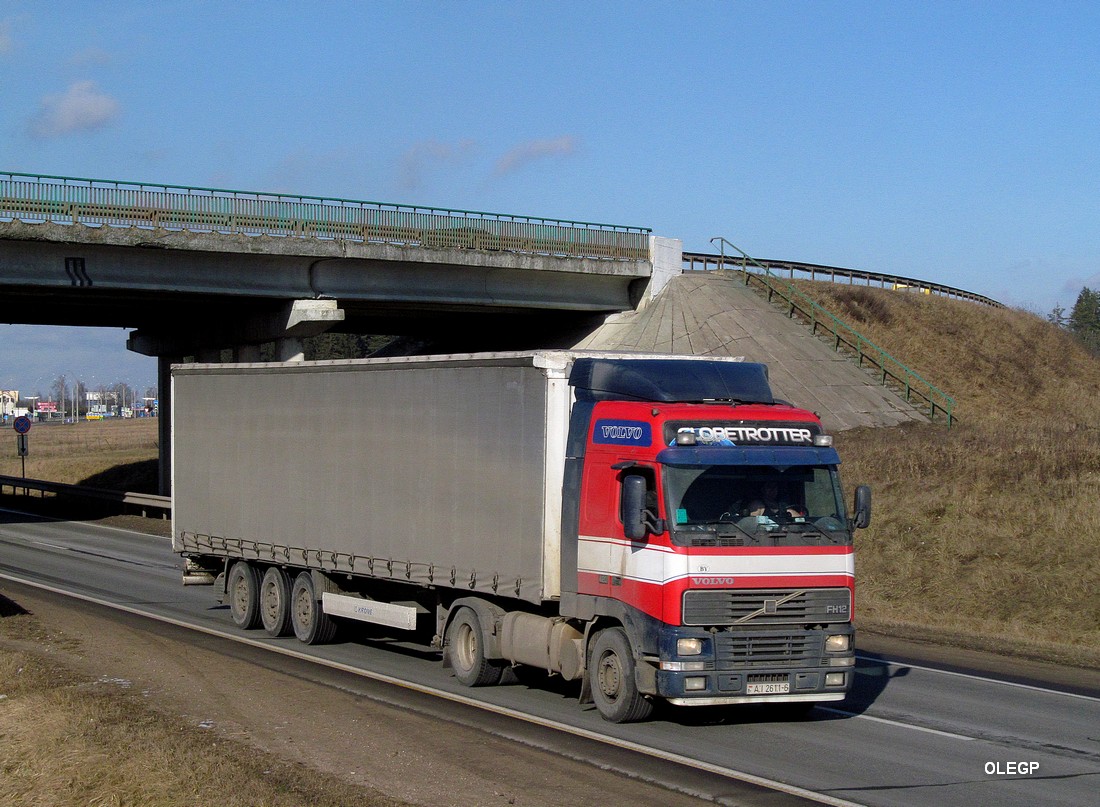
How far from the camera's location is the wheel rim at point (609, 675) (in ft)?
38.9

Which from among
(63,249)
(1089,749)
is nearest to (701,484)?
(1089,749)

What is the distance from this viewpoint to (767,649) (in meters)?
11.3

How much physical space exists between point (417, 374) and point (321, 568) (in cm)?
348

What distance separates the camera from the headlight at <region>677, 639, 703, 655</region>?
11.0 m

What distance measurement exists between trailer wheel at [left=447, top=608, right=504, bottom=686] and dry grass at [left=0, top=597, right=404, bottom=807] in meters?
3.56

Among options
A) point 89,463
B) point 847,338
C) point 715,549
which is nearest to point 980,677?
point 715,549

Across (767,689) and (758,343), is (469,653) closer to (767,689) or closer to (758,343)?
(767,689)

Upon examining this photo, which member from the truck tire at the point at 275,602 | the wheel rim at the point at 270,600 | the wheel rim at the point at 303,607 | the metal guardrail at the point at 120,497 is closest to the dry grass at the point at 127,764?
the wheel rim at the point at 303,607

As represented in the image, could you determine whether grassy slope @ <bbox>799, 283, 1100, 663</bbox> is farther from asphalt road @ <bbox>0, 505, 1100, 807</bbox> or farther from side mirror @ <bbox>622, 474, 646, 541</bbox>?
side mirror @ <bbox>622, 474, 646, 541</bbox>

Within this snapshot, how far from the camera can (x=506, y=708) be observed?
12.7m

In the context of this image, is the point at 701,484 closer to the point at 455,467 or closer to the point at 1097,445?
the point at 455,467

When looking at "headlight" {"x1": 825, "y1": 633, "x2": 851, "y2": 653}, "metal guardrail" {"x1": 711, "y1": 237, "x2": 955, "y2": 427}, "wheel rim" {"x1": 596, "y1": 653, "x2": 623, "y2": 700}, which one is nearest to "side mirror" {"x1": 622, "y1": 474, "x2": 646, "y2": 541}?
"wheel rim" {"x1": 596, "y1": 653, "x2": 623, "y2": 700}

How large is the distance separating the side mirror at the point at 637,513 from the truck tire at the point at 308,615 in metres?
6.94

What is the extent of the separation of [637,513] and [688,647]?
4.27 ft
